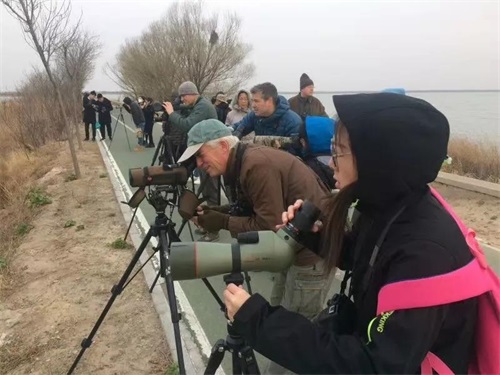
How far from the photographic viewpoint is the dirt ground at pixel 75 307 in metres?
2.70

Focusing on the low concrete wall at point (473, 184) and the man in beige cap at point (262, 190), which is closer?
the man in beige cap at point (262, 190)

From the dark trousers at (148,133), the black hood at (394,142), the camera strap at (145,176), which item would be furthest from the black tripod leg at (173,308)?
the dark trousers at (148,133)

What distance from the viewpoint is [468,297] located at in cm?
93

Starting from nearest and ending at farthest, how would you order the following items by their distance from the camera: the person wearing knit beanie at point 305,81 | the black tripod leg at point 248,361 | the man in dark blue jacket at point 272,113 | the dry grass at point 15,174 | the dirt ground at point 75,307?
the black tripod leg at point 248,361, the dirt ground at point 75,307, the man in dark blue jacket at point 272,113, the dry grass at point 15,174, the person wearing knit beanie at point 305,81

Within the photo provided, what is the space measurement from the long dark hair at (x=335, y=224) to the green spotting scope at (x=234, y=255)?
0.13 metres

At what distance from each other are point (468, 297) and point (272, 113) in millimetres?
3635

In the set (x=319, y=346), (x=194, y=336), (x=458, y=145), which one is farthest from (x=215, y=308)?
(x=458, y=145)

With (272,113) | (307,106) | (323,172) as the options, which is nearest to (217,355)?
(323,172)

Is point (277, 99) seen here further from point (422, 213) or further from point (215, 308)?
point (422, 213)

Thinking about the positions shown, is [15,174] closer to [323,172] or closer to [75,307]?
[75,307]

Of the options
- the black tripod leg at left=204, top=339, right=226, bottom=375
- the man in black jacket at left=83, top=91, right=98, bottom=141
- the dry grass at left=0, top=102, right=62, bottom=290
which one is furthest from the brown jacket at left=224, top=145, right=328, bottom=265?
the man in black jacket at left=83, top=91, right=98, bottom=141

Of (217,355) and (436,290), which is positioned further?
(217,355)

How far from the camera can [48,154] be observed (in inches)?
508

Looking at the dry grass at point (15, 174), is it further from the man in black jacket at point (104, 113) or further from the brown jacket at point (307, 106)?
the brown jacket at point (307, 106)
